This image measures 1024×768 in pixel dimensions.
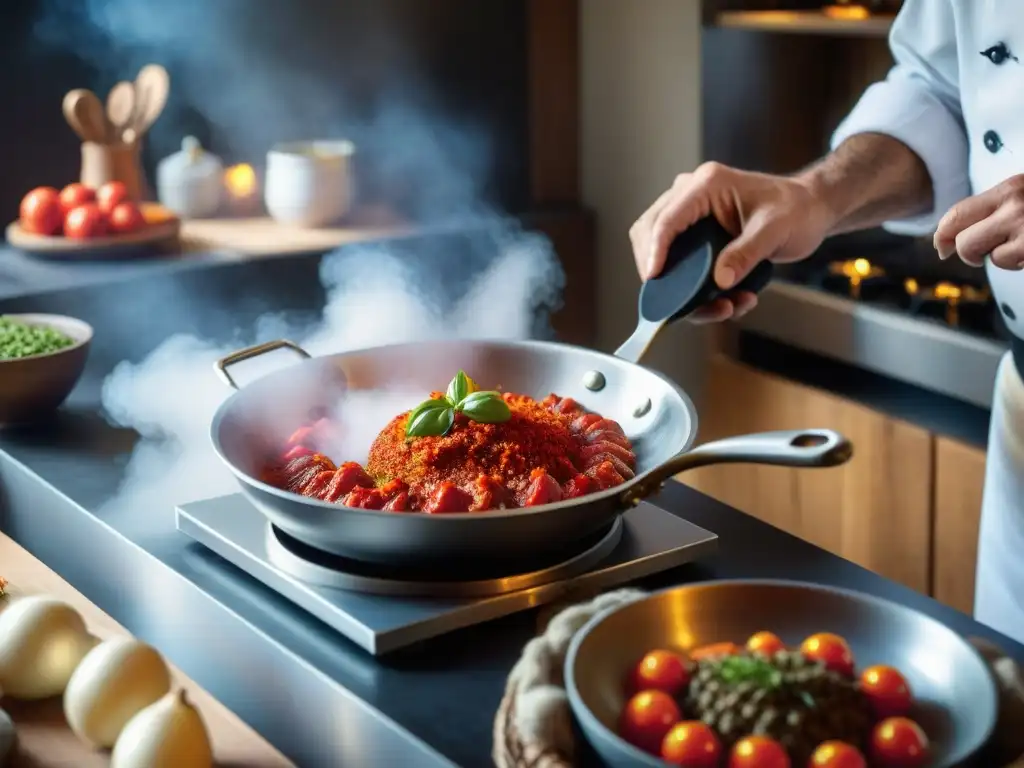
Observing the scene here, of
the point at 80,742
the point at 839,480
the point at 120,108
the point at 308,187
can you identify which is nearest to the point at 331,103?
the point at 308,187

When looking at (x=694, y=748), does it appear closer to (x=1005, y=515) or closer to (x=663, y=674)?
(x=663, y=674)

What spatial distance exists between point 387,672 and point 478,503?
160mm

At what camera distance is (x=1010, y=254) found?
49.0 inches

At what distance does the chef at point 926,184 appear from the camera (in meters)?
1.50

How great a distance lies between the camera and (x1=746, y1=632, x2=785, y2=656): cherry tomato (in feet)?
2.93

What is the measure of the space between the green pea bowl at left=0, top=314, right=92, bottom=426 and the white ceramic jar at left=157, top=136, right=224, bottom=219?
128 cm

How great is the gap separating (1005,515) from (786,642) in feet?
2.83

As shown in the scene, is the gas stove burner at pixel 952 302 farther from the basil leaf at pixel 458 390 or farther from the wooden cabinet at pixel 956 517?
the basil leaf at pixel 458 390

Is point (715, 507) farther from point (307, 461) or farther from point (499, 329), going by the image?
point (499, 329)

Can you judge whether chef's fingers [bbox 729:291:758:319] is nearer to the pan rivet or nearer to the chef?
the chef

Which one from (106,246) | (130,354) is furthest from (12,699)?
(106,246)

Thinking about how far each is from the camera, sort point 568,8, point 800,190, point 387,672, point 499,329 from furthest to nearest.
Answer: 1. point 568,8
2. point 499,329
3. point 800,190
4. point 387,672

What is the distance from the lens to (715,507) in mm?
1390

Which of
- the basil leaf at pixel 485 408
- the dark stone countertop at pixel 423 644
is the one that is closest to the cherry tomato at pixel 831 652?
the dark stone countertop at pixel 423 644
